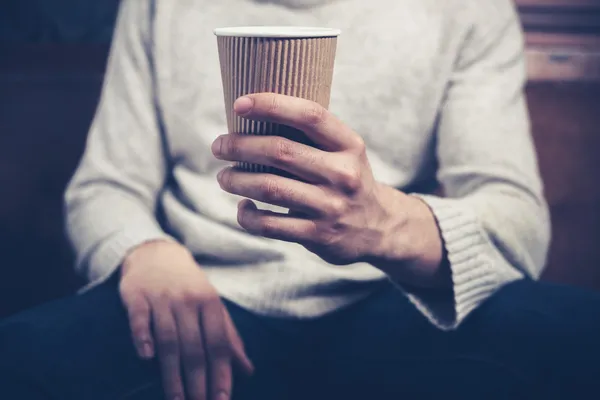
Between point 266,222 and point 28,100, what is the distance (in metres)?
1.00

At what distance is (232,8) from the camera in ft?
3.04

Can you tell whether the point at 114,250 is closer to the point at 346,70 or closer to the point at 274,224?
the point at 274,224

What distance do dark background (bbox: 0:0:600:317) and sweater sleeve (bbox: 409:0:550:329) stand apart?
545 millimetres

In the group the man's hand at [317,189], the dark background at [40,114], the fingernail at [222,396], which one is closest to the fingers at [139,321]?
the fingernail at [222,396]

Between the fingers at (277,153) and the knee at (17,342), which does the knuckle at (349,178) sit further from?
the knee at (17,342)

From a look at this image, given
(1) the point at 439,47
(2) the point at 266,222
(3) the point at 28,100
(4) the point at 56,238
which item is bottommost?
(4) the point at 56,238

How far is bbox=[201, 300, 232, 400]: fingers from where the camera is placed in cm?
75

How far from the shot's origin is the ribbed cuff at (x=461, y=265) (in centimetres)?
76

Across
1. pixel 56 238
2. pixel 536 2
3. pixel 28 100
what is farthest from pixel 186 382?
pixel 536 2

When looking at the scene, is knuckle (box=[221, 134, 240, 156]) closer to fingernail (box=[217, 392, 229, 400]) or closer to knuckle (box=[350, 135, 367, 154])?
knuckle (box=[350, 135, 367, 154])

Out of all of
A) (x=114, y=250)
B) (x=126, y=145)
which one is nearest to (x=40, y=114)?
(x=126, y=145)

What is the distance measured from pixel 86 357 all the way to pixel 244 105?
1.33 ft

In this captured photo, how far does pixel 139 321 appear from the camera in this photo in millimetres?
743

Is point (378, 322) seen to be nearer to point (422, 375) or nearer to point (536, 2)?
point (422, 375)
